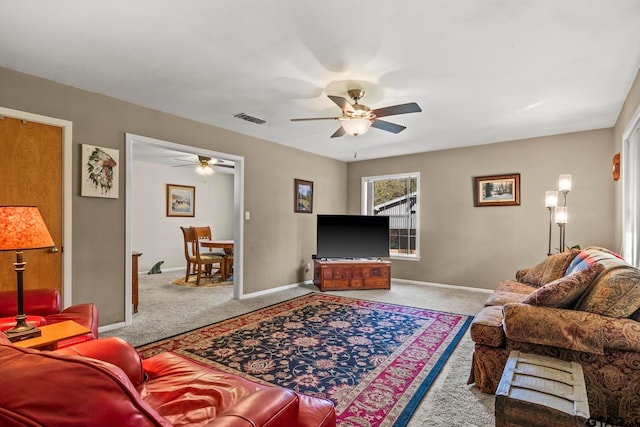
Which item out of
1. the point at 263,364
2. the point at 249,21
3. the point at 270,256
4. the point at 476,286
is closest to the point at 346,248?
the point at 270,256

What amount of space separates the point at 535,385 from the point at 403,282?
4.74m

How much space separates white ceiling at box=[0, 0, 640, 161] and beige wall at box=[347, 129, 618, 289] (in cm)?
87

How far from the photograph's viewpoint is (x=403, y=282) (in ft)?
20.6

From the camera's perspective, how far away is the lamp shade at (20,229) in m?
1.60

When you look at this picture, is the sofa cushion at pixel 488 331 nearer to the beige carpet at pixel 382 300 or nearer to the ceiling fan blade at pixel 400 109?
the beige carpet at pixel 382 300

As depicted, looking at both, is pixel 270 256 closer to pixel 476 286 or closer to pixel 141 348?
pixel 141 348

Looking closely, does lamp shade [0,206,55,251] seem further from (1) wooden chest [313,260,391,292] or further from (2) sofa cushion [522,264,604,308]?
(1) wooden chest [313,260,391,292]

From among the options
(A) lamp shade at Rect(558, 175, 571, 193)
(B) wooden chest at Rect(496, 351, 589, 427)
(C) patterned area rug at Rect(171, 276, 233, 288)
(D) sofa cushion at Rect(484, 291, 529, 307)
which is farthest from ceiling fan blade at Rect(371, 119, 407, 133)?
(C) patterned area rug at Rect(171, 276, 233, 288)

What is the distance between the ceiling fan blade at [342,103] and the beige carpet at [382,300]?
2.35 m

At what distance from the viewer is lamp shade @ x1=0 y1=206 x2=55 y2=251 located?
1.60 meters

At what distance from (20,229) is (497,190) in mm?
5724

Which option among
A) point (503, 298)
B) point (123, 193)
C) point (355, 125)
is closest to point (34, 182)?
point (123, 193)

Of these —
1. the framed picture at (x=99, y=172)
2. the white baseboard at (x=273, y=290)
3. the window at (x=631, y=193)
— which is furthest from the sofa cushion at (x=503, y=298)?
the framed picture at (x=99, y=172)

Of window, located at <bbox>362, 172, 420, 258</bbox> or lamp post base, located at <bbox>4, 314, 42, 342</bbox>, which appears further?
window, located at <bbox>362, 172, 420, 258</bbox>
